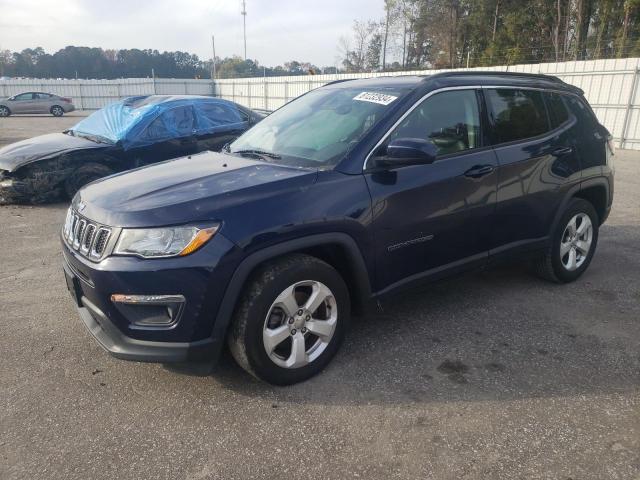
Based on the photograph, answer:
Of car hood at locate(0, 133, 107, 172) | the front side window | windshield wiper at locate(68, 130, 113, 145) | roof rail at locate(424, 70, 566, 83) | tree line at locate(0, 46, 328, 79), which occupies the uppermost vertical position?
tree line at locate(0, 46, 328, 79)

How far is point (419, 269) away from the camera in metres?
3.43

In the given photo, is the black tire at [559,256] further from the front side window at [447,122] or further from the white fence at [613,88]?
the white fence at [613,88]

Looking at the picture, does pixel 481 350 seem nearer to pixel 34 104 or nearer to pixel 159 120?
pixel 159 120

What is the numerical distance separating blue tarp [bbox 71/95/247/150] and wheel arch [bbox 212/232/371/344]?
5648mm

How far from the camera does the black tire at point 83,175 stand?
757cm

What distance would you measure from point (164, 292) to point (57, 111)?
3123 centimetres

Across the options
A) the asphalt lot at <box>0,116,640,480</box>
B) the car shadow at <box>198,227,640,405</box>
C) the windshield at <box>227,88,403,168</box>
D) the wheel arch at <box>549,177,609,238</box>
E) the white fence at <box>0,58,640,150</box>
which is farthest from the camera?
the white fence at <box>0,58,640,150</box>

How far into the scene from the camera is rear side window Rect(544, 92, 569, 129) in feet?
14.1

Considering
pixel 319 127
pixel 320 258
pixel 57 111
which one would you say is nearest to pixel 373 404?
pixel 320 258

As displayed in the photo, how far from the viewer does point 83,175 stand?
762cm

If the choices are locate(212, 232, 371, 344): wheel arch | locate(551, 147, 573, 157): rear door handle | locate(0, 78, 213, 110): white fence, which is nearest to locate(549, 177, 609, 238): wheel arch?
locate(551, 147, 573, 157): rear door handle

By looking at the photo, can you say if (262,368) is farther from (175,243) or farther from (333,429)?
(175,243)

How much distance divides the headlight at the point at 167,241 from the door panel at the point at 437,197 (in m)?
1.09

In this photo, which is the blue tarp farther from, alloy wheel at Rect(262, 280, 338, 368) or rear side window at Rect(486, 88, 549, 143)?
alloy wheel at Rect(262, 280, 338, 368)
